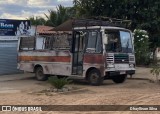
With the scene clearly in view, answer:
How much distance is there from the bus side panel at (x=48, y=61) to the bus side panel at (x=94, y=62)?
953 mm

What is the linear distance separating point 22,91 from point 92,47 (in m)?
3.67

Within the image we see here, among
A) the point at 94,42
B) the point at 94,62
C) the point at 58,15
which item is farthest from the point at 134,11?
the point at 94,62

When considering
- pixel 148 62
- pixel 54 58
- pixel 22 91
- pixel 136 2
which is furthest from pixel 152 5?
pixel 22 91

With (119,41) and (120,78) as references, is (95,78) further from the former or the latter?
(119,41)

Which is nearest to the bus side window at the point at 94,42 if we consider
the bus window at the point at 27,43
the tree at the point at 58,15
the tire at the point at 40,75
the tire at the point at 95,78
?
the tire at the point at 95,78

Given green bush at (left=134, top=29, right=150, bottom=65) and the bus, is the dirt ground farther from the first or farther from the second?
green bush at (left=134, top=29, right=150, bottom=65)

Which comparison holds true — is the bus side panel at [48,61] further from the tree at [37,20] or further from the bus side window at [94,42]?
the tree at [37,20]

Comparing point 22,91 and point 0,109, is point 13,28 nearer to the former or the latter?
point 22,91

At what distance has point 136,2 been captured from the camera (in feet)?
96.0

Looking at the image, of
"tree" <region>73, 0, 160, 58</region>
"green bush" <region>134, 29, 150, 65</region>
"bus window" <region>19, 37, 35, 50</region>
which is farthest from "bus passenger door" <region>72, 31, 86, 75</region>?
"tree" <region>73, 0, 160, 58</region>

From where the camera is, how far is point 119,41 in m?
18.1

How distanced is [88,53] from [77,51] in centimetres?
81

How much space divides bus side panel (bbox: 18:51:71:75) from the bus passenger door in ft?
0.81

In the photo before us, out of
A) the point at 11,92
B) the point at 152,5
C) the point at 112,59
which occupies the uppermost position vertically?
the point at 152,5
